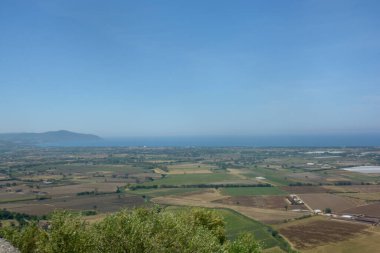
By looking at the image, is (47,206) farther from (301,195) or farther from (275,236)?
(301,195)

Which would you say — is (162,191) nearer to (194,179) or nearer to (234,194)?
(234,194)

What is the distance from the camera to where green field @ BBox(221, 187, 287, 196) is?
109500 mm

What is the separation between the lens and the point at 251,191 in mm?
114125

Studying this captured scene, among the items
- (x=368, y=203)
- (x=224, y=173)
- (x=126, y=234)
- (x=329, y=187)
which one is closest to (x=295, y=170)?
(x=224, y=173)

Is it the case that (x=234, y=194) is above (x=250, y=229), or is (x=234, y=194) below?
above

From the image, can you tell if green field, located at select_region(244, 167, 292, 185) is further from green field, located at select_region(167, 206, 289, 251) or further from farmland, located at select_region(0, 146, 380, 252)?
green field, located at select_region(167, 206, 289, 251)

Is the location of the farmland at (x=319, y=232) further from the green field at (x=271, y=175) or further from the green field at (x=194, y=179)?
the green field at (x=194, y=179)

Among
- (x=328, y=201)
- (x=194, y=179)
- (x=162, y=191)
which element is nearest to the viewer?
(x=328, y=201)

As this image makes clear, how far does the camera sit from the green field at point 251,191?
10950cm

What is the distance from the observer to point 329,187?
11706 centimetres

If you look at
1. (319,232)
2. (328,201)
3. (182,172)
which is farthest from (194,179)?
(319,232)

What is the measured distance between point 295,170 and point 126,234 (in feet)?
495

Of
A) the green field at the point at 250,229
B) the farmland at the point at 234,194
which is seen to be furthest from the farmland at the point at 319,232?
the green field at the point at 250,229

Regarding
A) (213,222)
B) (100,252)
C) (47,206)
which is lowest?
(47,206)
